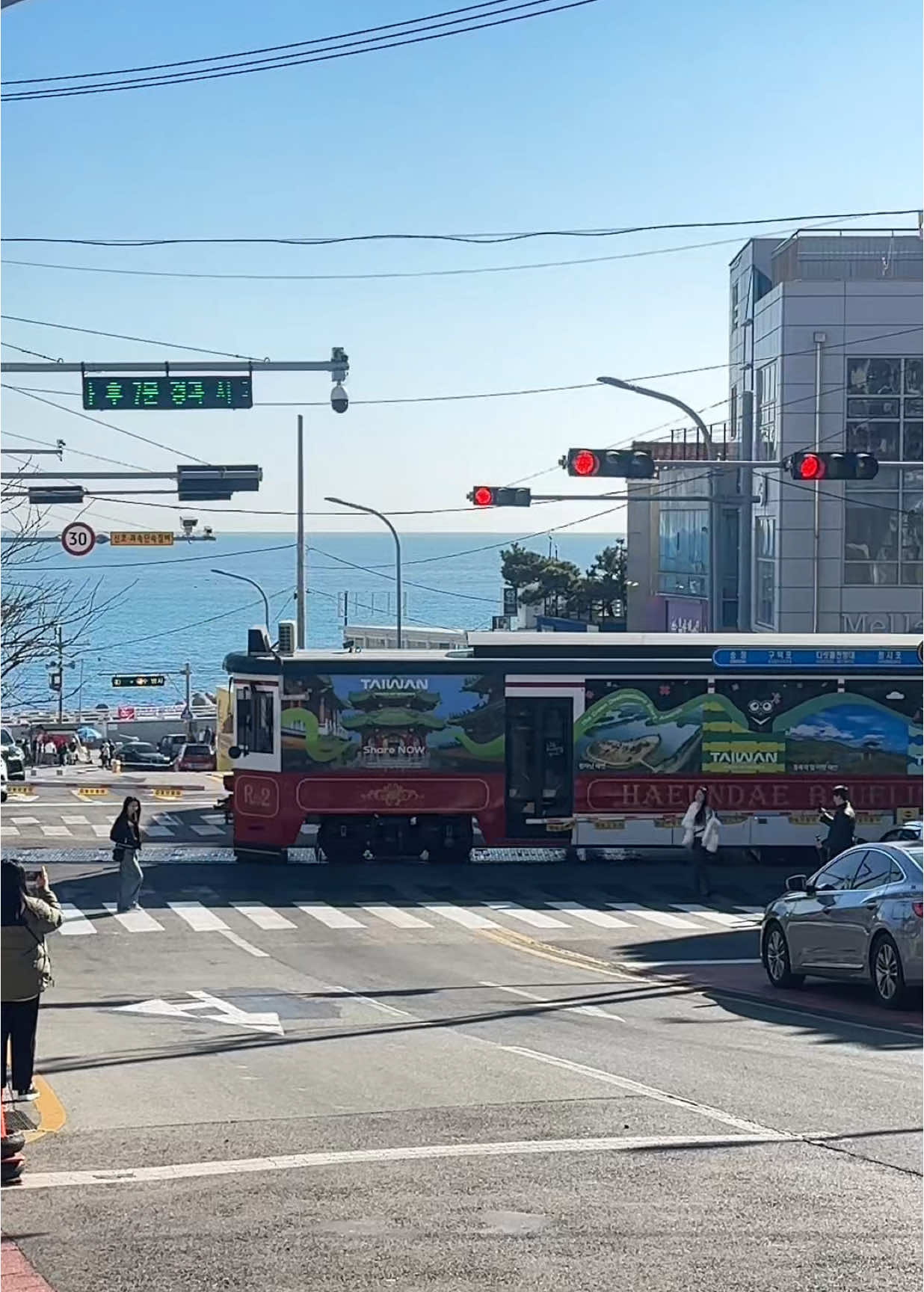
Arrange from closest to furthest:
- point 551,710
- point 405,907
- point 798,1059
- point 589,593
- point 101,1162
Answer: point 101,1162, point 798,1059, point 405,907, point 551,710, point 589,593

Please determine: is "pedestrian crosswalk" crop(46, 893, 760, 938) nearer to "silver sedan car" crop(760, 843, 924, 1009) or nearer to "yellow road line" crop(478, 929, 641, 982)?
"yellow road line" crop(478, 929, 641, 982)

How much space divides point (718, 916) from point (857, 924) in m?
7.92

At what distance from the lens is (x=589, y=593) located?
8244 centimetres

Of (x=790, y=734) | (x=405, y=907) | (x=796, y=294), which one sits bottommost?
(x=405, y=907)

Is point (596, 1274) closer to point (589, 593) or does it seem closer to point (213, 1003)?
point (213, 1003)

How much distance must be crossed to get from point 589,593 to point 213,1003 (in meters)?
66.7

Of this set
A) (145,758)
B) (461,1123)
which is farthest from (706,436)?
(145,758)

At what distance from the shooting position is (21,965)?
1062 cm

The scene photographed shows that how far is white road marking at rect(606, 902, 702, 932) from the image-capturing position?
2280cm

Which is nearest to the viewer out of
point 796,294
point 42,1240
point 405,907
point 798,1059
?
point 42,1240

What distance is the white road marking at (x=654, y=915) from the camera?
74.8 ft

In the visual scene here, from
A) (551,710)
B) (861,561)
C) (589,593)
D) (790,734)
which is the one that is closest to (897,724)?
(790,734)

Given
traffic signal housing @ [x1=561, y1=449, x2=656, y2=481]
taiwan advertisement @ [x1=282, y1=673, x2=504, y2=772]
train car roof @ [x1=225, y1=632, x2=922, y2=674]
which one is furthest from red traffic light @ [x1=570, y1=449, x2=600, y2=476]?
taiwan advertisement @ [x1=282, y1=673, x2=504, y2=772]

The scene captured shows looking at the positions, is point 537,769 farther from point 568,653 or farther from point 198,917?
point 198,917
